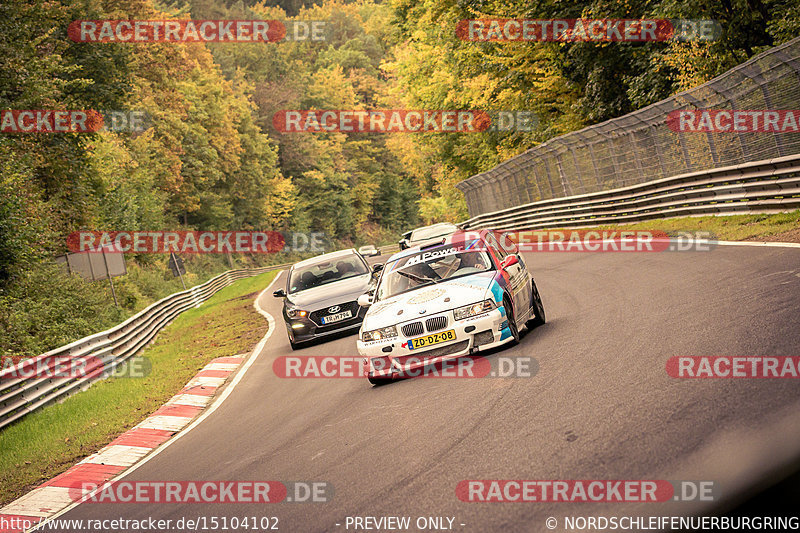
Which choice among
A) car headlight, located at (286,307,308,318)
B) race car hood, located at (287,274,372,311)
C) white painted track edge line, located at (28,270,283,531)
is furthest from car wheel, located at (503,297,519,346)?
car headlight, located at (286,307,308,318)

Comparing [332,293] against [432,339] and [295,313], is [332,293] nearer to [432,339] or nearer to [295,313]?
[295,313]

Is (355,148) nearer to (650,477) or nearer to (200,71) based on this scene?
(200,71)

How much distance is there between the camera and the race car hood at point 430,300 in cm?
902

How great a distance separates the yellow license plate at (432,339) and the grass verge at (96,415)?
4.43 meters

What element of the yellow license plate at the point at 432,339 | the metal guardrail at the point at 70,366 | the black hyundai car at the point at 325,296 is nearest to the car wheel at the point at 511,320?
the yellow license plate at the point at 432,339

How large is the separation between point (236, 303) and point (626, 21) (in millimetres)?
19664

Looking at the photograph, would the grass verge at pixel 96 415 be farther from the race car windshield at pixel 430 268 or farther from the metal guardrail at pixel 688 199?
the metal guardrail at pixel 688 199

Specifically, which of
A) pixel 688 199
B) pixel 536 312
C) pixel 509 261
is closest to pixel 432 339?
pixel 509 261

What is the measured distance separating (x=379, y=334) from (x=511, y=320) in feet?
5.16

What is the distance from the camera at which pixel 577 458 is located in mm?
4871

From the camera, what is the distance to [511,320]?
9.20 meters

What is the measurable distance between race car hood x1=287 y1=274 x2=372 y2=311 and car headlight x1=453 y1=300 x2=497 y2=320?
5.79m

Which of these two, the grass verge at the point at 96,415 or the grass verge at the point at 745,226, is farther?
the grass verge at the point at 745,226

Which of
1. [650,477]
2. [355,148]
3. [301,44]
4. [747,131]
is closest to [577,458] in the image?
[650,477]
